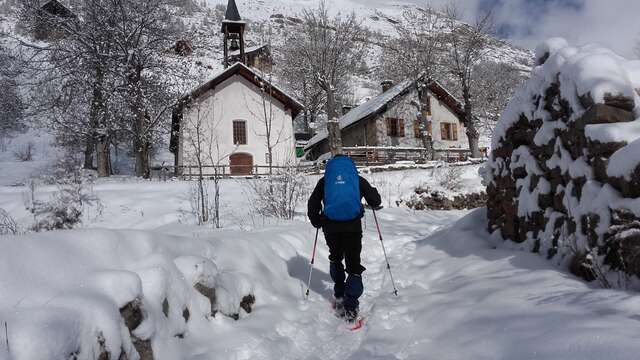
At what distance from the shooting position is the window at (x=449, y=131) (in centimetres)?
3422

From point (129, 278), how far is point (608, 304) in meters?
3.30

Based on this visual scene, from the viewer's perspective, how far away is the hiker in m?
4.34

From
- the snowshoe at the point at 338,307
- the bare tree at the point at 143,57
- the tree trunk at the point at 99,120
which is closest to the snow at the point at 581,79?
the snowshoe at the point at 338,307

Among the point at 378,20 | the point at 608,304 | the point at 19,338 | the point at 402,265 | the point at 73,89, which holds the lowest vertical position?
the point at 402,265

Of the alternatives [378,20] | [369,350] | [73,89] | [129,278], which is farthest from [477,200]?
[378,20]

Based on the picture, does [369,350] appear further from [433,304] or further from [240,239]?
[240,239]

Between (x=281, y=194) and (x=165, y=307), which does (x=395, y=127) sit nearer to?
(x=281, y=194)

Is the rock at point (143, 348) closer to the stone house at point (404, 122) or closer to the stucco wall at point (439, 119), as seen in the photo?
the stone house at point (404, 122)

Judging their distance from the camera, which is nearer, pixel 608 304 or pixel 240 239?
pixel 608 304

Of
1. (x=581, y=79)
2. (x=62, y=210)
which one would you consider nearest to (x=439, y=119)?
(x=62, y=210)

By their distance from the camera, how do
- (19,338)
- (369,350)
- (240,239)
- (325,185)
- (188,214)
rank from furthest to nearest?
1. (188,214)
2. (240,239)
3. (325,185)
4. (369,350)
5. (19,338)

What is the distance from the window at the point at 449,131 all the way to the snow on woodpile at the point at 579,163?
29.4 metres

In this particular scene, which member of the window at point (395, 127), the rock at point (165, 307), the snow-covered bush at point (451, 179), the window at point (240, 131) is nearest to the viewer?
the rock at point (165, 307)

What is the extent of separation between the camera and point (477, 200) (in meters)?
14.8
